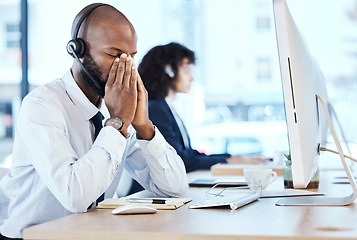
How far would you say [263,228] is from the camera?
1329 millimetres

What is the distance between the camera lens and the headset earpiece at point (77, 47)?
1871mm

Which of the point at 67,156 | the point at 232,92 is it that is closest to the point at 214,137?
the point at 232,92

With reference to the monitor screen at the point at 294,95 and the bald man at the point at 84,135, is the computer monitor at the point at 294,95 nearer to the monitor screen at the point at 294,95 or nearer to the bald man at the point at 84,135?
the monitor screen at the point at 294,95

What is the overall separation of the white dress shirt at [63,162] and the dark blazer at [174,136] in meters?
1.24

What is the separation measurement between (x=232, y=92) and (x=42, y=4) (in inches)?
65.7

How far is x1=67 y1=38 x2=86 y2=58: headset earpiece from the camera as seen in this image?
1871mm

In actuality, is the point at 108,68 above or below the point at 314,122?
above

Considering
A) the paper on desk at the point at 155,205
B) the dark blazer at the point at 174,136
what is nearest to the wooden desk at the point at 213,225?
the paper on desk at the point at 155,205

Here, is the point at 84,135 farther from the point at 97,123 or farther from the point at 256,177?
the point at 256,177

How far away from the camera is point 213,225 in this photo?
1.38 metres

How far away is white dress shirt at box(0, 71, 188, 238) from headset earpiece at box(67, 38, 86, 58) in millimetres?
97

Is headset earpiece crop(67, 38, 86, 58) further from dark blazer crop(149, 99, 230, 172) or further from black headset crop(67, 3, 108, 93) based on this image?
dark blazer crop(149, 99, 230, 172)

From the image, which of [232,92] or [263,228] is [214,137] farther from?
[263,228]

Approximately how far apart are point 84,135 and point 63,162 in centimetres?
25
